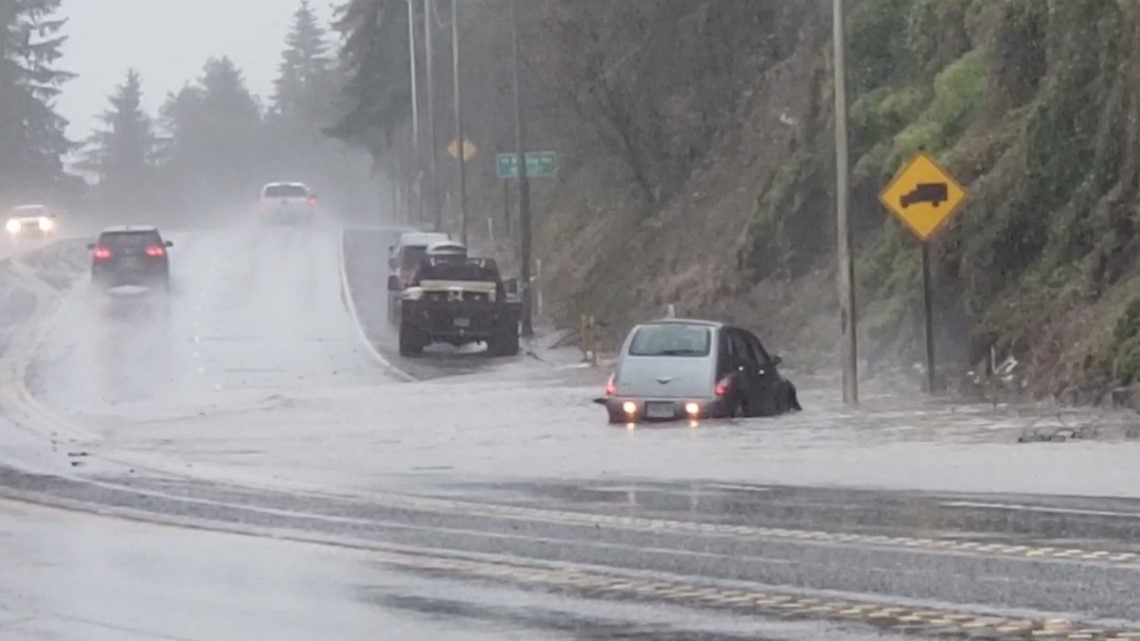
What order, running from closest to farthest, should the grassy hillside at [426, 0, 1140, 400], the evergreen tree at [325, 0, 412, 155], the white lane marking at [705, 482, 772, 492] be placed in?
the white lane marking at [705, 482, 772, 492] → the grassy hillside at [426, 0, 1140, 400] → the evergreen tree at [325, 0, 412, 155]

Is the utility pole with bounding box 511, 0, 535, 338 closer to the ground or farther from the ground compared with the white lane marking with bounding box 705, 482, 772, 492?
farther from the ground

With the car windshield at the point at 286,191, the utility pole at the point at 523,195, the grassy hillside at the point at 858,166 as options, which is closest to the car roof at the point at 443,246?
the utility pole at the point at 523,195

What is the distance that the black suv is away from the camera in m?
59.1

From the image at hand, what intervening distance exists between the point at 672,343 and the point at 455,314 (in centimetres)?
1698

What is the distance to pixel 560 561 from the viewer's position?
1390 centimetres

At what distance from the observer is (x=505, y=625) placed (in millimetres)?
11250

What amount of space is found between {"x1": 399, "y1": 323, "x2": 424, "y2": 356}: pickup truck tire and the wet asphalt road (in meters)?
21.5

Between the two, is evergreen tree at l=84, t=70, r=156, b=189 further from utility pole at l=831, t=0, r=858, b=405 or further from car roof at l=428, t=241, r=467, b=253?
utility pole at l=831, t=0, r=858, b=405

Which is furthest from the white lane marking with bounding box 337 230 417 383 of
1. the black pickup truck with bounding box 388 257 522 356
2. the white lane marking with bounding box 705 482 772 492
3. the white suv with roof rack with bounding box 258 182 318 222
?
the white lane marking with bounding box 705 482 772 492

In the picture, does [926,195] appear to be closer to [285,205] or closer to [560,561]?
[560,561]

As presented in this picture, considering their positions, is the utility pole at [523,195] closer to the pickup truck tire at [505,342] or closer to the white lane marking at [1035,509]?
the pickup truck tire at [505,342]

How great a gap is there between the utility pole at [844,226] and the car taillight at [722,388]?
341 cm

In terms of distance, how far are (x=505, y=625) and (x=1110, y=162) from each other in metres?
19.5

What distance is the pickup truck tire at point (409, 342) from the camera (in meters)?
42.3
